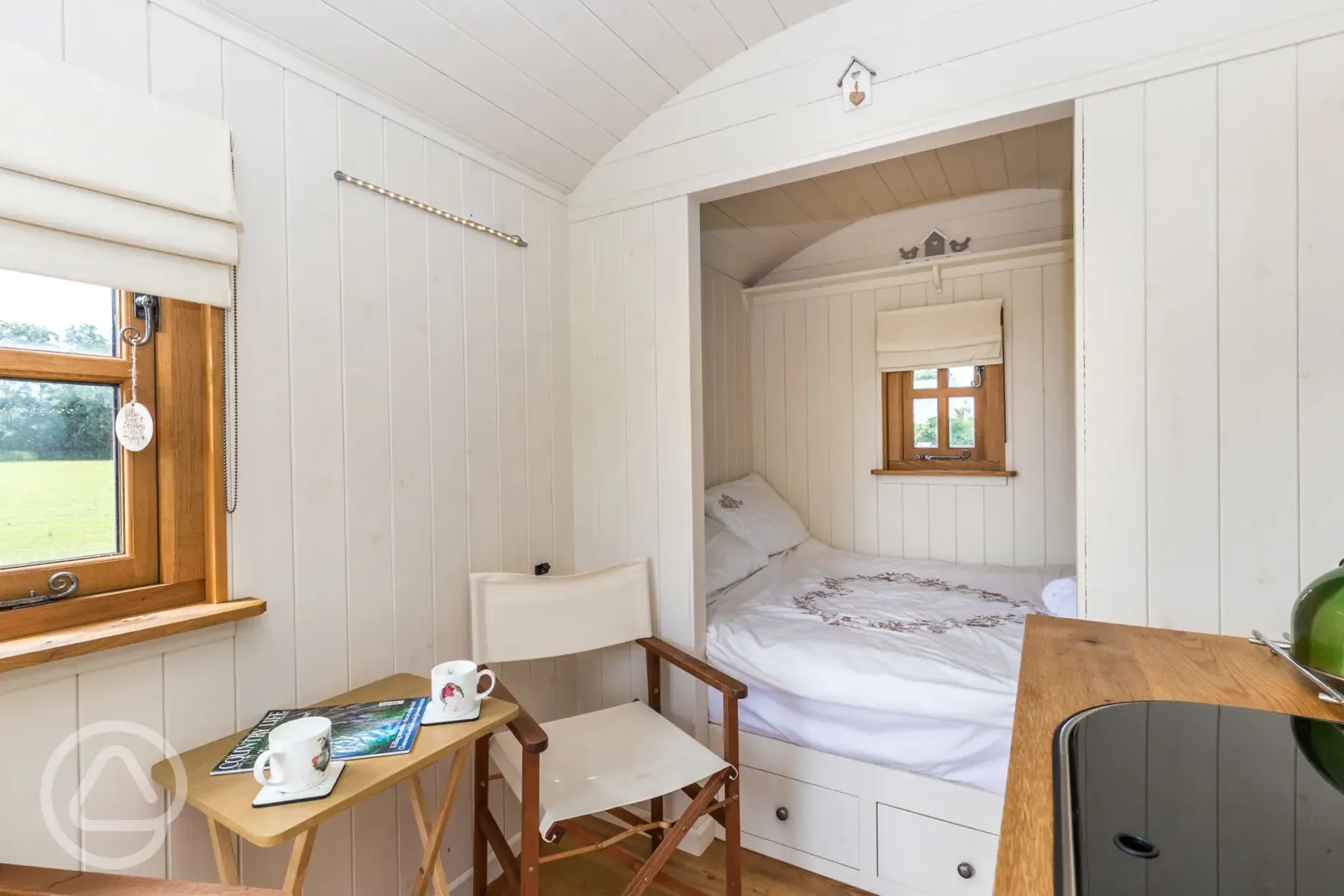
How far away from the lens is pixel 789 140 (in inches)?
74.9

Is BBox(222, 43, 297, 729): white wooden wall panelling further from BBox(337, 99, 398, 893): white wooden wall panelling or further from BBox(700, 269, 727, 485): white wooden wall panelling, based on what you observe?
BBox(700, 269, 727, 485): white wooden wall panelling

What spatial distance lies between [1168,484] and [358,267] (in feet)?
6.61

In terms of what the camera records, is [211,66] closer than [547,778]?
Yes

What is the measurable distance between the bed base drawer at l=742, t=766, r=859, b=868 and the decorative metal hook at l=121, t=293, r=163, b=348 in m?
1.99

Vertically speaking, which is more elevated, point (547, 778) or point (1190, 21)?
point (1190, 21)

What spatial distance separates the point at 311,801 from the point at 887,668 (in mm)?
1468

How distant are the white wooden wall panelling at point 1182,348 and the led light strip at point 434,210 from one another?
5.68ft

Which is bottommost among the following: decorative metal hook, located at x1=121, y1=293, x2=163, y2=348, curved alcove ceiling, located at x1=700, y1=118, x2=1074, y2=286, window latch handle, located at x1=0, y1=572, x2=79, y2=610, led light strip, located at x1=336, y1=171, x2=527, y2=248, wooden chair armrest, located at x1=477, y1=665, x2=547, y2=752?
wooden chair armrest, located at x1=477, y1=665, x2=547, y2=752

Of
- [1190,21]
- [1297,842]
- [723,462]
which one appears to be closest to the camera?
[1297,842]

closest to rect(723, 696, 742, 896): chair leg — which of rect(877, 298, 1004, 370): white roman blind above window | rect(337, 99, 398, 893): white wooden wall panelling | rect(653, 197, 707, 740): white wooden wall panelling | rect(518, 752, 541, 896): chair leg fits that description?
rect(653, 197, 707, 740): white wooden wall panelling

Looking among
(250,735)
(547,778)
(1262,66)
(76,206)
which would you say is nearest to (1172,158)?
(1262,66)

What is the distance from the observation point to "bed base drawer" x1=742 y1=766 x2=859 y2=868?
191 centimetres

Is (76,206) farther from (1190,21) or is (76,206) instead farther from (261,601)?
(1190,21)

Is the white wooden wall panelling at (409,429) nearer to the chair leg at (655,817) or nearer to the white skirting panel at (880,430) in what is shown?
the chair leg at (655,817)
